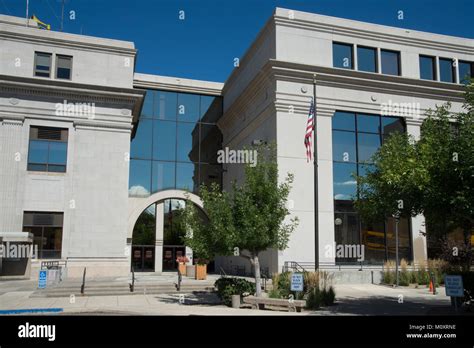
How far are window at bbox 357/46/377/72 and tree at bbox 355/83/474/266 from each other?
12.8 metres

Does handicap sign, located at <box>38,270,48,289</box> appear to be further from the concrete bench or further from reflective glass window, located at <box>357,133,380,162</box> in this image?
reflective glass window, located at <box>357,133,380,162</box>

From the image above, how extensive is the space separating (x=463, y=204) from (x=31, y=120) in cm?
2590

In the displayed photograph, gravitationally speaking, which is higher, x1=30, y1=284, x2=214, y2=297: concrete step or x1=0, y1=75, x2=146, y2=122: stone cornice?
x1=0, y1=75, x2=146, y2=122: stone cornice

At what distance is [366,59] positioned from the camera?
30094 millimetres

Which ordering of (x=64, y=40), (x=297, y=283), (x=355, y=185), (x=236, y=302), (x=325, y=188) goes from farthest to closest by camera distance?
(x=64, y=40) < (x=355, y=185) < (x=325, y=188) < (x=297, y=283) < (x=236, y=302)

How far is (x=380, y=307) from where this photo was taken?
16.7m

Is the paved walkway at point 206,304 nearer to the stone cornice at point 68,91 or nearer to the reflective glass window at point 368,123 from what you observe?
the reflective glass window at point 368,123

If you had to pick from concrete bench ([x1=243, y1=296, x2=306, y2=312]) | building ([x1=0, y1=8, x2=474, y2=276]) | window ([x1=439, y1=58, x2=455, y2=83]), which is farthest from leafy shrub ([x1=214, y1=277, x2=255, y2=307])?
window ([x1=439, y1=58, x2=455, y2=83])

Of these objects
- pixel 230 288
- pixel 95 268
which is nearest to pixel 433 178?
pixel 230 288

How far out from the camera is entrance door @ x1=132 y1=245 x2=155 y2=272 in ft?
114

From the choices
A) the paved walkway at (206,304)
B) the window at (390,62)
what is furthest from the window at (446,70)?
the paved walkway at (206,304)

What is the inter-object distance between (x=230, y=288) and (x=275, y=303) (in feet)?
7.18

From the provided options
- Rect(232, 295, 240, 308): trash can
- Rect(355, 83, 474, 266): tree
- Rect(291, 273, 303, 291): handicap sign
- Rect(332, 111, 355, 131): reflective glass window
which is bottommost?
Rect(232, 295, 240, 308): trash can

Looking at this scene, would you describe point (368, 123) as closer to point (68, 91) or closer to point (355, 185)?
point (355, 185)
